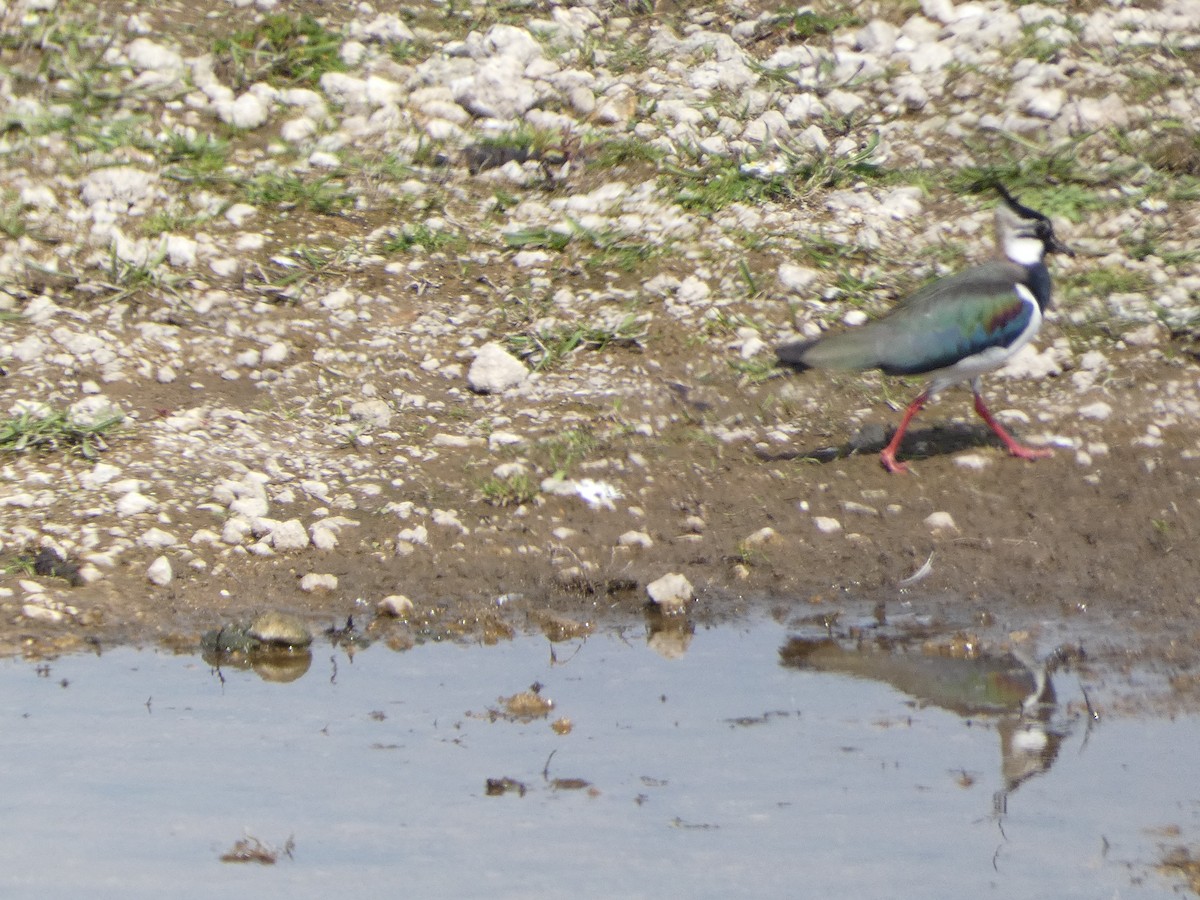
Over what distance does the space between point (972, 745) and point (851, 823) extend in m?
0.61

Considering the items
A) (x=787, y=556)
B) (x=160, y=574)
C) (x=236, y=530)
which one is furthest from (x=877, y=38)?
(x=160, y=574)

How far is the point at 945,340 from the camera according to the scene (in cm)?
641

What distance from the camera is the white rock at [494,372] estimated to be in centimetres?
691

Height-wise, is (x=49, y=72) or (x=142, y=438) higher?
(x=49, y=72)

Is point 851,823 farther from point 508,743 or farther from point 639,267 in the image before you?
point 639,267

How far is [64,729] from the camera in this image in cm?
471

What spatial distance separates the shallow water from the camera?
396cm

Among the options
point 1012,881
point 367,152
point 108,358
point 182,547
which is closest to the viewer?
point 1012,881

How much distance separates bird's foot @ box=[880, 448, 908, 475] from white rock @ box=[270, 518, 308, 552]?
2.16 meters

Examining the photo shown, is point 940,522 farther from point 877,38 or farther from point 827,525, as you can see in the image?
point 877,38

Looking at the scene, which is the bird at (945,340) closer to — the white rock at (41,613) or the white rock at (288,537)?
the white rock at (288,537)

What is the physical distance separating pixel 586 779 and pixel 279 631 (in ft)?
4.28

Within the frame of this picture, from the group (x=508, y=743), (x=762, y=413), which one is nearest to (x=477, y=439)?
(x=762, y=413)

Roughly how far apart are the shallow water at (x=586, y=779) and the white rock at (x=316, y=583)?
40cm
